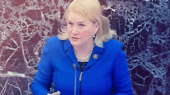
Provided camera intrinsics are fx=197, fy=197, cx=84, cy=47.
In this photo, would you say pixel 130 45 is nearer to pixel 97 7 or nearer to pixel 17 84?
A: pixel 97 7

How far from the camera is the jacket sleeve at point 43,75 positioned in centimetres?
125

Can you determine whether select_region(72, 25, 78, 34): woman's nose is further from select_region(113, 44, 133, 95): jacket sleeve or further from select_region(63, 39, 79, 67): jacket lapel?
select_region(113, 44, 133, 95): jacket sleeve

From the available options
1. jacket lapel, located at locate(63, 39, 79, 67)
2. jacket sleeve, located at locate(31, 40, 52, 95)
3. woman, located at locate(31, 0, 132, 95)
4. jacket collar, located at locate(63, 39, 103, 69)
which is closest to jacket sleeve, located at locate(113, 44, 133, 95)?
woman, located at locate(31, 0, 132, 95)

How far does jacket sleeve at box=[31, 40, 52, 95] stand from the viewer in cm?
125

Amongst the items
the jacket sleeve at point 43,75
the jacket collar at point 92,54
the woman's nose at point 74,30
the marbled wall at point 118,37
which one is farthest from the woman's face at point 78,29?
the marbled wall at point 118,37

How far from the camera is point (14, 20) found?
5.41 feet

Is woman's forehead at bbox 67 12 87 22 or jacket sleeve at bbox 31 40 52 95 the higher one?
woman's forehead at bbox 67 12 87 22

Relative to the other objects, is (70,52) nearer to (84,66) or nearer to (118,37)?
(84,66)

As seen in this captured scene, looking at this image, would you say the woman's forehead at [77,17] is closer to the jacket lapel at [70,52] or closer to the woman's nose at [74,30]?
the woman's nose at [74,30]

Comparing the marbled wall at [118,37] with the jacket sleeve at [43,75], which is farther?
the marbled wall at [118,37]

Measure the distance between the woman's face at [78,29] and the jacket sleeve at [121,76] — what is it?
0.86ft

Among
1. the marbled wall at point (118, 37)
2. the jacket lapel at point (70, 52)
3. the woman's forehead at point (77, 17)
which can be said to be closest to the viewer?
the woman's forehead at point (77, 17)

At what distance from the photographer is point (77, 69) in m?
1.23

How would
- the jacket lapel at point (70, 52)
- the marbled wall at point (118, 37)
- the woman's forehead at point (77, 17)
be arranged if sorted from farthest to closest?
the marbled wall at point (118, 37) < the jacket lapel at point (70, 52) < the woman's forehead at point (77, 17)
